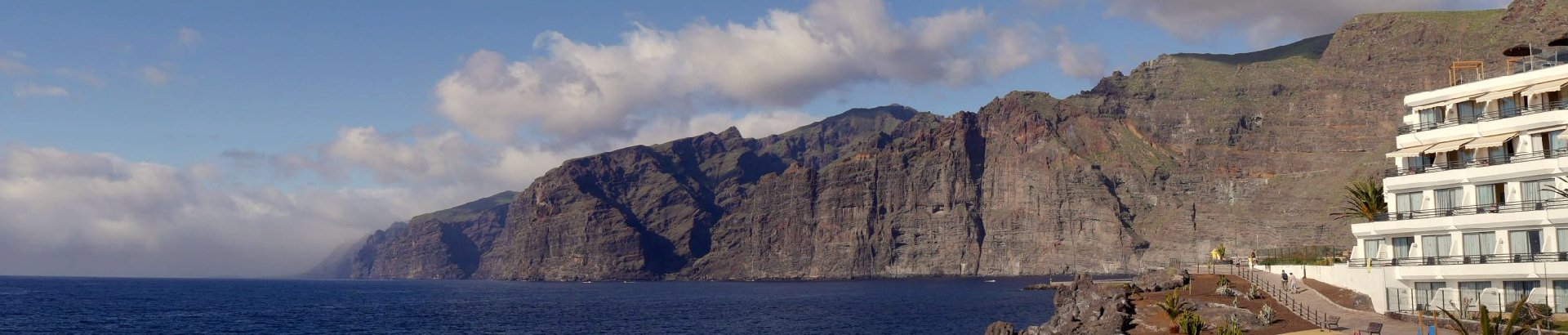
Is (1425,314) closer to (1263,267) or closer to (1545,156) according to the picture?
(1545,156)

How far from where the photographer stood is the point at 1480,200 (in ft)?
178

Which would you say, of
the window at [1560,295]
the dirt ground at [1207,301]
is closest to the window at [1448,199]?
the window at [1560,295]

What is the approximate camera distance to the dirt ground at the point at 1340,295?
60150mm

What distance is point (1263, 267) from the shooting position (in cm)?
8756

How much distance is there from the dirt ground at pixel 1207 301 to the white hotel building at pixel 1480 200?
5390 millimetres

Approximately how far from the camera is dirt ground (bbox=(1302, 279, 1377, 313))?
60.2 metres

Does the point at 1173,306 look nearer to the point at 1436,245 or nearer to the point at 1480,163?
the point at 1436,245

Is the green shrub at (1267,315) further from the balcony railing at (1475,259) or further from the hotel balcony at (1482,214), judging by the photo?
the hotel balcony at (1482,214)

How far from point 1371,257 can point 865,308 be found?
95800 mm

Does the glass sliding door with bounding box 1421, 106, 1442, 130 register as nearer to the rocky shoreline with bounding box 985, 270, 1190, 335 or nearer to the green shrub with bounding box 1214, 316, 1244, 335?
the green shrub with bounding box 1214, 316, 1244, 335

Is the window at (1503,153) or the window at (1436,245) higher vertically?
the window at (1503,153)

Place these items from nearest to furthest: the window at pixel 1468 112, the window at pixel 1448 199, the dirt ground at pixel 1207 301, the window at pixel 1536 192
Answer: the window at pixel 1536 192 → the window at pixel 1448 199 → the dirt ground at pixel 1207 301 → the window at pixel 1468 112

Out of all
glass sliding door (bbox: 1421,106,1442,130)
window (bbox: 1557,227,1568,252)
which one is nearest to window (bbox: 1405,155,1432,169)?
glass sliding door (bbox: 1421,106,1442,130)

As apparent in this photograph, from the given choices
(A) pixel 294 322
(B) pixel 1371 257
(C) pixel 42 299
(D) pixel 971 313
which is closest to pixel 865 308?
(D) pixel 971 313
